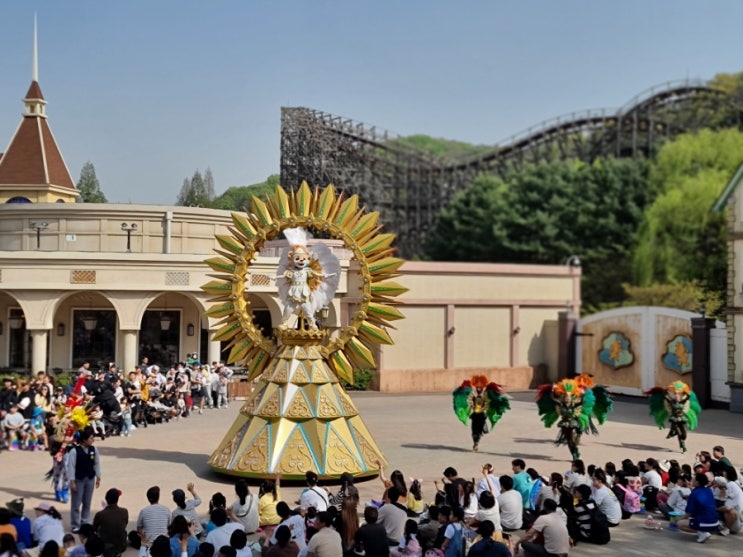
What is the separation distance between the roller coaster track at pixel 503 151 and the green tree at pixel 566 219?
15.7 ft

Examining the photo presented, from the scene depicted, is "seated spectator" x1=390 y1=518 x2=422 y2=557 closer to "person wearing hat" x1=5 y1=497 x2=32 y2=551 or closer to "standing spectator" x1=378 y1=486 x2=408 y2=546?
"standing spectator" x1=378 y1=486 x2=408 y2=546

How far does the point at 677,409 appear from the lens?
68.6ft

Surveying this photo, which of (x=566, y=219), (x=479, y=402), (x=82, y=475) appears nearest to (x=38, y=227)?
(x=479, y=402)

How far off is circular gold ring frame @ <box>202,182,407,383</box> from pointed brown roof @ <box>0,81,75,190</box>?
60.2 feet

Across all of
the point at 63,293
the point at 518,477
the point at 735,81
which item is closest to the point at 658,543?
the point at 518,477

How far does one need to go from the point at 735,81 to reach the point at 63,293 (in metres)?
77.5

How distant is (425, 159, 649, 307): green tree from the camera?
5231 cm

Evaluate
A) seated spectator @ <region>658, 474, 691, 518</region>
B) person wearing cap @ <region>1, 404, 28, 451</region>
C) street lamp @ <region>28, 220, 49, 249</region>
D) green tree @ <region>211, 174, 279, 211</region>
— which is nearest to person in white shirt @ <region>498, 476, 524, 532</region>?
seated spectator @ <region>658, 474, 691, 518</region>

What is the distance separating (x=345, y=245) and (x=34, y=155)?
20431 millimetres

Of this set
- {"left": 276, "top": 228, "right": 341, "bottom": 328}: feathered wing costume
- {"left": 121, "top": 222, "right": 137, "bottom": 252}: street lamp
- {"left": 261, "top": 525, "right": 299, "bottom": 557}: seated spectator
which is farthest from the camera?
{"left": 121, "top": 222, "right": 137, "bottom": 252}: street lamp

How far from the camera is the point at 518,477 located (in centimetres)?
1449

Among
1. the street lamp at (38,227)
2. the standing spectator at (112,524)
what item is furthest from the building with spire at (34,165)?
the standing spectator at (112,524)

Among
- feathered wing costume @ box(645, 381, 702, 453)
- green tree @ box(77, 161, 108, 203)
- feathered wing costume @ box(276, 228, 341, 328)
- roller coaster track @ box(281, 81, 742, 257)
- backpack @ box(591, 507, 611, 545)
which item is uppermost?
roller coaster track @ box(281, 81, 742, 257)

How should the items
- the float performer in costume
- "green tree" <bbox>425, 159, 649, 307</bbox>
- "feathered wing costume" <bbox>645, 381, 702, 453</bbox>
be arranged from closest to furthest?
the float performer in costume < "feathered wing costume" <bbox>645, 381, 702, 453</bbox> < "green tree" <bbox>425, 159, 649, 307</bbox>
